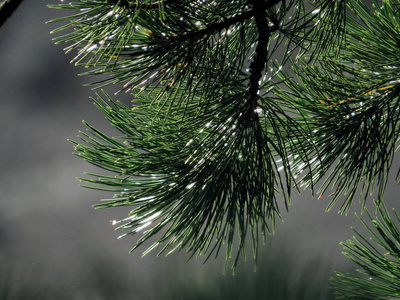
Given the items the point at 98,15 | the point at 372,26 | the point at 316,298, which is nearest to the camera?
the point at 98,15

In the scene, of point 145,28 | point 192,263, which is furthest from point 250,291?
point 145,28

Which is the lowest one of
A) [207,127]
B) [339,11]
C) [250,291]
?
[250,291]

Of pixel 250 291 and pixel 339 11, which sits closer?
pixel 339 11

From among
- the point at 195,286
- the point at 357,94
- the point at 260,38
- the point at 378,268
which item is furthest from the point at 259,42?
the point at 195,286

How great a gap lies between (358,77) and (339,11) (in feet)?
0.32

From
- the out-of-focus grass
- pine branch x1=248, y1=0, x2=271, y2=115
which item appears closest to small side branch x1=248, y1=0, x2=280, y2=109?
pine branch x1=248, y1=0, x2=271, y2=115

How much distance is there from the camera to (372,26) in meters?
0.54

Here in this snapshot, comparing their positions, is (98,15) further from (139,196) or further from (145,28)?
(139,196)

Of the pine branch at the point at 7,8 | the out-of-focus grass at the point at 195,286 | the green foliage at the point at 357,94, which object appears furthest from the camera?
the out-of-focus grass at the point at 195,286

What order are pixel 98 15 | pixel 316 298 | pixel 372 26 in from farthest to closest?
1. pixel 316 298
2. pixel 372 26
3. pixel 98 15

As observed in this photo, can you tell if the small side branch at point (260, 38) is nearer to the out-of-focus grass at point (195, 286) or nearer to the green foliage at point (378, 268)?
the green foliage at point (378, 268)

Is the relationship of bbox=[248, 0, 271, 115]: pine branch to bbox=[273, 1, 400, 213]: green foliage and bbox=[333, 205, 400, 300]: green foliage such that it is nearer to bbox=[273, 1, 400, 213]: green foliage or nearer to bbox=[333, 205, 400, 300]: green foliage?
bbox=[273, 1, 400, 213]: green foliage

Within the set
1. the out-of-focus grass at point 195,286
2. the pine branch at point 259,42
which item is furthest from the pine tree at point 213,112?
the out-of-focus grass at point 195,286

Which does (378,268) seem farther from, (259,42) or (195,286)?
(195,286)
